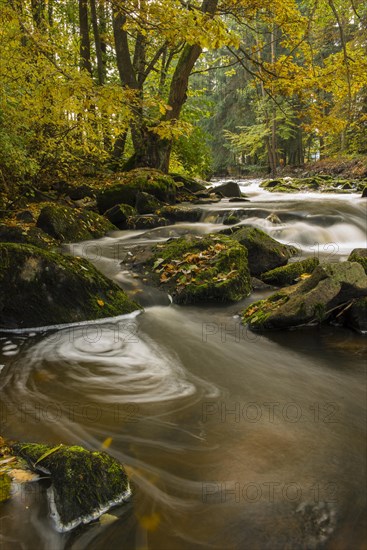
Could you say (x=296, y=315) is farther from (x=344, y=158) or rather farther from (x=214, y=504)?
(x=344, y=158)

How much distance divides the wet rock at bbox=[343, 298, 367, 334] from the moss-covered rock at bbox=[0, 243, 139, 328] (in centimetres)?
280

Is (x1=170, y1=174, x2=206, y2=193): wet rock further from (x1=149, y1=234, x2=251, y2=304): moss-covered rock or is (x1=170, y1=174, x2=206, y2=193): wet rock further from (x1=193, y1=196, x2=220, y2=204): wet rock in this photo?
(x1=149, y1=234, x2=251, y2=304): moss-covered rock

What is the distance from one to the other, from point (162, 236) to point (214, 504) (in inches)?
303

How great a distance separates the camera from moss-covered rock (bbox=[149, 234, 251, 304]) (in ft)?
19.0

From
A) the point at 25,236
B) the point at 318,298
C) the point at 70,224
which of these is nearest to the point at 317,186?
the point at 70,224

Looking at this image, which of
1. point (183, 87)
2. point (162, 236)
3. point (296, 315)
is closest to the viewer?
point (296, 315)

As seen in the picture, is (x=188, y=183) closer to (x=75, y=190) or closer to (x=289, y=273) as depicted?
(x=75, y=190)

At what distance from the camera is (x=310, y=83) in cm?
589

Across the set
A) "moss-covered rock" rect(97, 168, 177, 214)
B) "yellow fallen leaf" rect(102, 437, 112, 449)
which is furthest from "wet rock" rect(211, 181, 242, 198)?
"yellow fallen leaf" rect(102, 437, 112, 449)

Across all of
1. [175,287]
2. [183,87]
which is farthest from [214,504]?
[183,87]

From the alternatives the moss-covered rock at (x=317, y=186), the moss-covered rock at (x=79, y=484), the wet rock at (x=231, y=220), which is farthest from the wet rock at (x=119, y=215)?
the moss-covered rock at (x=317, y=186)

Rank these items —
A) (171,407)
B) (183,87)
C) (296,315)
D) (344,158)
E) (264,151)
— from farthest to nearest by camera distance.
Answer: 1. (264,151)
2. (344,158)
3. (183,87)
4. (296,315)
5. (171,407)

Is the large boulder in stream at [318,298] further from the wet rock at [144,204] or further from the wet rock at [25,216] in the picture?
the wet rock at [144,204]

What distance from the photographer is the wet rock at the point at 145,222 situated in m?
10.3
